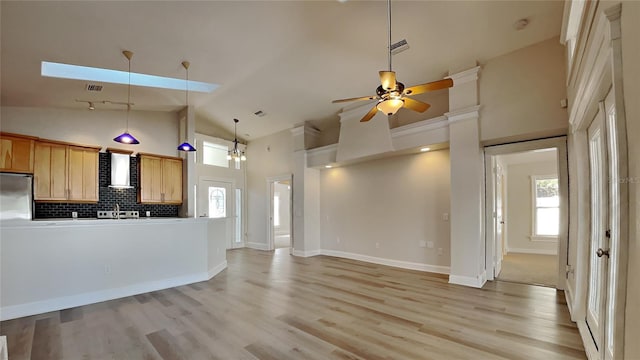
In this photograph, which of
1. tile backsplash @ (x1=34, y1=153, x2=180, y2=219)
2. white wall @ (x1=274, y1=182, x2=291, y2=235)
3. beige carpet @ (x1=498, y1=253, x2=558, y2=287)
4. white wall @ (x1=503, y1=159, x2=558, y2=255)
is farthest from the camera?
white wall @ (x1=274, y1=182, x2=291, y2=235)

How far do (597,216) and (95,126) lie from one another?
25.6ft

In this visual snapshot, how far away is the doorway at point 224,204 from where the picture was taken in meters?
8.14

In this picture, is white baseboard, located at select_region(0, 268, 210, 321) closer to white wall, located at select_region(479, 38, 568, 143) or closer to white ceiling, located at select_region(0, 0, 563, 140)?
white ceiling, located at select_region(0, 0, 563, 140)

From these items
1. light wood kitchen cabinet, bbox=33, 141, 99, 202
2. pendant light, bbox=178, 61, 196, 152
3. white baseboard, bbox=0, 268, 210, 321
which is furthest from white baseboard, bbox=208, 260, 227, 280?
light wood kitchen cabinet, bbox=33, 141, 99, 202

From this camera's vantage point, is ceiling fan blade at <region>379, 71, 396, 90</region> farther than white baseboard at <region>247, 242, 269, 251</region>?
No

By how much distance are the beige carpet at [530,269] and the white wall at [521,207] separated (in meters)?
0.52

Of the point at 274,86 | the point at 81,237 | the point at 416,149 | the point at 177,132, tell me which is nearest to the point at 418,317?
the point at 416,149

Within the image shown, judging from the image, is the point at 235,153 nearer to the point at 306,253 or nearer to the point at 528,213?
the point at 306,253

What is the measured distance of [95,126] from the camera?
5.64m

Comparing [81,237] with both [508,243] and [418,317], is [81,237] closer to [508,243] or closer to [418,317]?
[418,317]

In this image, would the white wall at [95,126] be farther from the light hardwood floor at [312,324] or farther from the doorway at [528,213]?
Answer: the doorway at [528,213]

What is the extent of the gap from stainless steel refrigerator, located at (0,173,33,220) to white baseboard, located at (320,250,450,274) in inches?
234

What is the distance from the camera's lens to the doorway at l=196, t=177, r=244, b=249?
26.7 ft

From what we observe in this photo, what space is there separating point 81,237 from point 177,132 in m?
3.25
